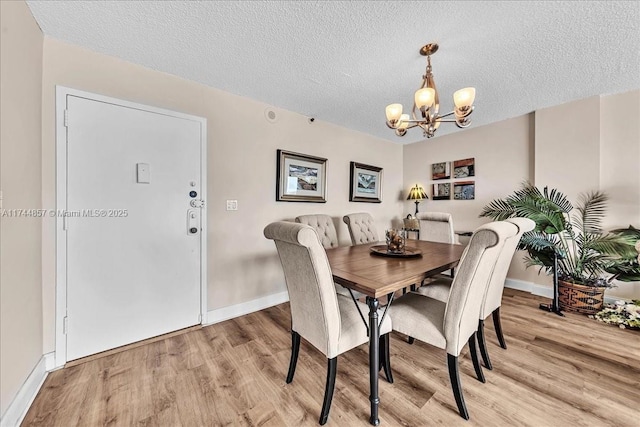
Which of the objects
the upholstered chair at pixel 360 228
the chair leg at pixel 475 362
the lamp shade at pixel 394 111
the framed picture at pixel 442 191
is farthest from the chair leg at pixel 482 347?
the framed picture at pixel 442 191

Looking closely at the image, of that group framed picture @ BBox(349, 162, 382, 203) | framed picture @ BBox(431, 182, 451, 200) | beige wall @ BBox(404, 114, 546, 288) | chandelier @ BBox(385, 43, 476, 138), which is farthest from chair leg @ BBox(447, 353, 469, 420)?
framed picture @ BBox(431, 182, 451, 200)

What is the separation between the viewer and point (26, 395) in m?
1.36

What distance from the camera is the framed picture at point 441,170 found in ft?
12.8

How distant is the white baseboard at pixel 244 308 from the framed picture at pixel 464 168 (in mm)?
3159

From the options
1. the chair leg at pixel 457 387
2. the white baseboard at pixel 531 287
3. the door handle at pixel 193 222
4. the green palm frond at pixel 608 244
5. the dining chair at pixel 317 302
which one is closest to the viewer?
the dining chair at pixel 317 302

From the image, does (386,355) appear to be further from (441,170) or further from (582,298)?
(441,170)

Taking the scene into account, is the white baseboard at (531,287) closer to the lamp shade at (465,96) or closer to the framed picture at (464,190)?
the framed picture at (464,190)

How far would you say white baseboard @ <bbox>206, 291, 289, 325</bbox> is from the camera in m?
2.37

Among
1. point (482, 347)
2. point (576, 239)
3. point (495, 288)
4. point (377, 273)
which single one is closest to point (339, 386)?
point (377, 273)

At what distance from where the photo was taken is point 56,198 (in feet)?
5.54

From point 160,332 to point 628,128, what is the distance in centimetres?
502

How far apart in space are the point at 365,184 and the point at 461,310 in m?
2.80

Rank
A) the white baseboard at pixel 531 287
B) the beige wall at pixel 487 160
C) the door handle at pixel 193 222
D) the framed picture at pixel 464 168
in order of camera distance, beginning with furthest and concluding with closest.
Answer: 1. the framed picture at pixel 464 168
2. the beige wall at pixel 487 160
3. the white baseboard at pixel 531 287
4. the door handle at pixel 193 222

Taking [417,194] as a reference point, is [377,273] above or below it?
below
